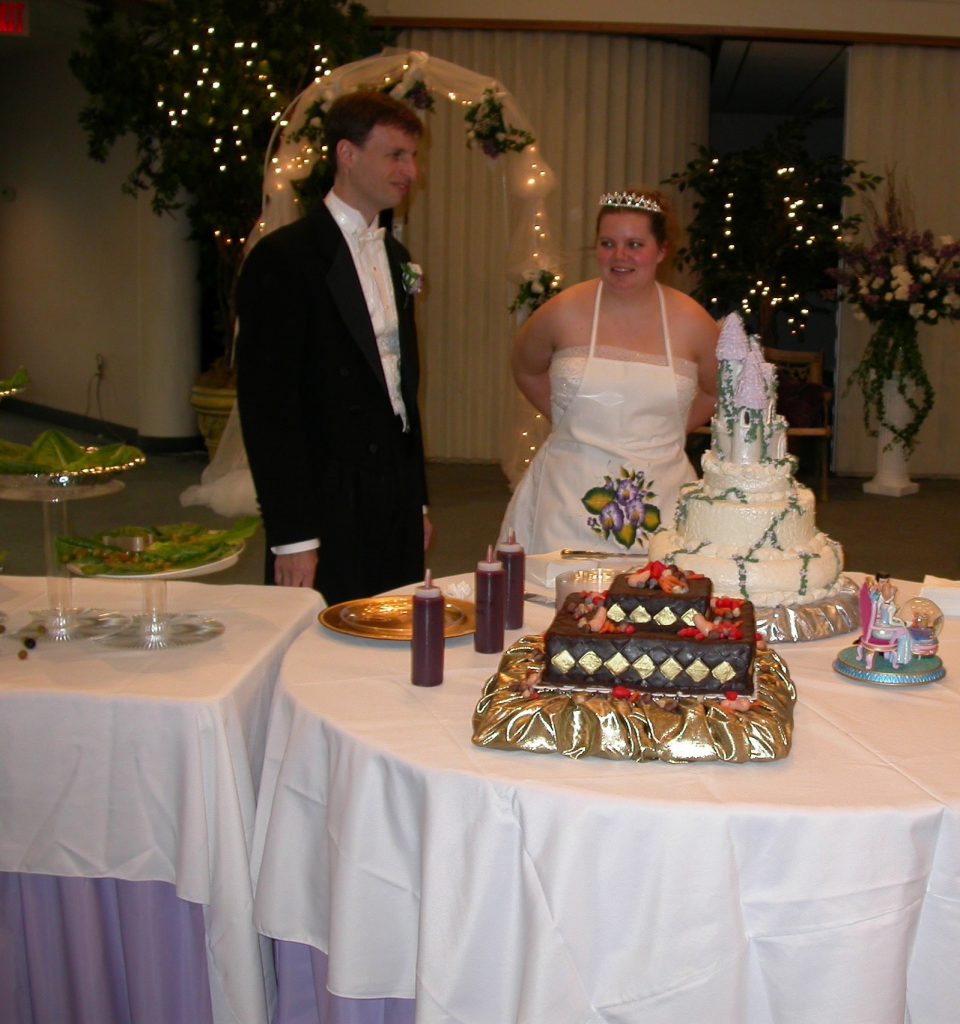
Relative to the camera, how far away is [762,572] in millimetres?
2199

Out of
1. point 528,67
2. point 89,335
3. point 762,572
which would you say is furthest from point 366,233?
point 89,335

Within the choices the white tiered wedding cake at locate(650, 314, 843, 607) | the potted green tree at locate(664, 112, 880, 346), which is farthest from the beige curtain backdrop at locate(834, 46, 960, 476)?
the white tiered wedding cake at locate(650, 314, 843, 607)

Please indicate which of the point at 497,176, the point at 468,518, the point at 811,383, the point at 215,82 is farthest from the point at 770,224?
the point at 215,82

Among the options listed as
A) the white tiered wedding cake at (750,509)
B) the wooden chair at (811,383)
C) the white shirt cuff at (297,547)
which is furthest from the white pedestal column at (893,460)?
the white tiered wedding cake at (750,509)

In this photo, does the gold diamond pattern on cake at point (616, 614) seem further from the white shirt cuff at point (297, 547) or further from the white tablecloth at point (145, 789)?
the white shirt cuff at point (297, 547)

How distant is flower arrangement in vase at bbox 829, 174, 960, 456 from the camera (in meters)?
8.73

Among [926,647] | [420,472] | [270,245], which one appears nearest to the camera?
[926,647]

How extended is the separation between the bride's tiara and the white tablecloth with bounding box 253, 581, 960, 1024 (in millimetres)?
1912

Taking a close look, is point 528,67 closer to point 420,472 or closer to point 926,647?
point 420,472

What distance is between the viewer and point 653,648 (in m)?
1.80

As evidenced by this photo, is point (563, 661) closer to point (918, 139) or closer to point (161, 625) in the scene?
point (161, 625)

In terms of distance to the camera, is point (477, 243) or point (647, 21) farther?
point (477, 243)

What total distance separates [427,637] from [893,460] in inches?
310

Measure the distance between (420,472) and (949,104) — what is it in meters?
8.11
